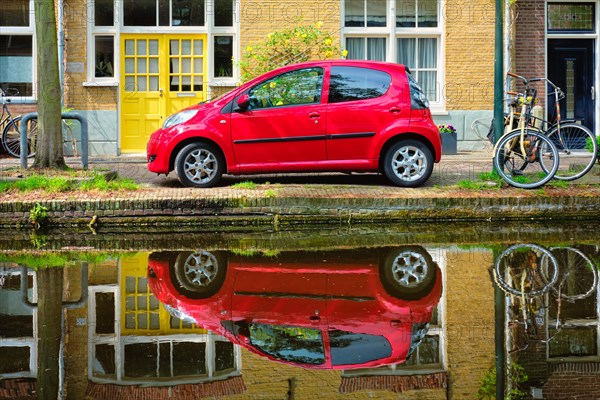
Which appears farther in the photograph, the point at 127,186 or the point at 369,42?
the point at 369,42

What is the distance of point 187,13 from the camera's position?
19078 mm

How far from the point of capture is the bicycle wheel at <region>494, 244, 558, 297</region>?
719 cm

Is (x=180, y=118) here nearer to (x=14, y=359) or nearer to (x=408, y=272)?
(x=408, y=272)

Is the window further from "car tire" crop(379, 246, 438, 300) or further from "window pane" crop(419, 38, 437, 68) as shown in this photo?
"car tire" crop(379, 246, 438, 300)

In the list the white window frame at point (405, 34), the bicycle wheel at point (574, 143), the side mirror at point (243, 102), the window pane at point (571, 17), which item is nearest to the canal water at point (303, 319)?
the bicycle wheel at point (574, 143)

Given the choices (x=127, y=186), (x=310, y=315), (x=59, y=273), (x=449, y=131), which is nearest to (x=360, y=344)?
(x=310, y=315)

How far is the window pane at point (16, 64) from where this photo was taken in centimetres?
1906

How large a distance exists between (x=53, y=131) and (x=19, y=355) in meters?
8.26

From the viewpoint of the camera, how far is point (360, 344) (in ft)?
18.1

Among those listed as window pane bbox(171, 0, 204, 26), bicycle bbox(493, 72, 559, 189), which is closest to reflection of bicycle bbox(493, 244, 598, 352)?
bicycle bbox(493, 72, 559, 189)

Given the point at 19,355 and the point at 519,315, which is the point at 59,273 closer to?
the point at 19,355

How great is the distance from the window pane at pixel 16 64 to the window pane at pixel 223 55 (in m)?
3.59

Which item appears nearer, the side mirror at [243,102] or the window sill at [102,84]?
the side mirror at [243,102]

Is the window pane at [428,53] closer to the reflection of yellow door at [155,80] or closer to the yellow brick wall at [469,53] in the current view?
the yellow brick wall at [469,53]
